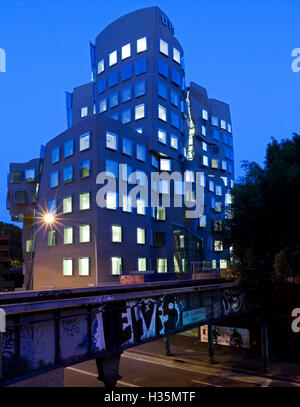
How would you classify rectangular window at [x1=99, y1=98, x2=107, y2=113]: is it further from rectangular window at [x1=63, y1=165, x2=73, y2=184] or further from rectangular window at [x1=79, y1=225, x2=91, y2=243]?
rectangular window at [x1=79, y1=225, x2=91, y2=243]

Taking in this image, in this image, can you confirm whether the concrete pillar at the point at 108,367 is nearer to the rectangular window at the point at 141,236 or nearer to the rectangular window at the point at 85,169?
the rectangular window at the point at 85,169

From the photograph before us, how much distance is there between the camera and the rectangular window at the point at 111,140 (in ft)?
165

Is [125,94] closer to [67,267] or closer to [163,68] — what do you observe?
[163,68]

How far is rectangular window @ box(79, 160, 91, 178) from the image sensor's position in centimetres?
4969

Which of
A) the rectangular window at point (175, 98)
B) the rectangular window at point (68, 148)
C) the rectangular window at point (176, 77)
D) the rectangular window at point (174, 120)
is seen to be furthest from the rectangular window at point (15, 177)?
the rectangular window at point (176, 77)

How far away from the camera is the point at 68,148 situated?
53.4 meters

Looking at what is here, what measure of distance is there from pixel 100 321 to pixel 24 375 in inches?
154

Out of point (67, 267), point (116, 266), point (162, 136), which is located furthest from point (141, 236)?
point (162, 136)

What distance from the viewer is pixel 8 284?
7344cm

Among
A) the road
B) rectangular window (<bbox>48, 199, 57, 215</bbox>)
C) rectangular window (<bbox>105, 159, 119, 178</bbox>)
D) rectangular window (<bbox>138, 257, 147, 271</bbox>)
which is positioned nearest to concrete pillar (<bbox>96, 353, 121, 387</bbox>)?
the road

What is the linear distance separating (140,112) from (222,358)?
42365 mm

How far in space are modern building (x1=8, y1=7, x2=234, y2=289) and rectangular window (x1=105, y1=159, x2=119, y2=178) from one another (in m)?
0.20

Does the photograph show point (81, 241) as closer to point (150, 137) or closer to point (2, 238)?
Result: point (150, 137)

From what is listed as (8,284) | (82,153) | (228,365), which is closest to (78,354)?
(228,365)
